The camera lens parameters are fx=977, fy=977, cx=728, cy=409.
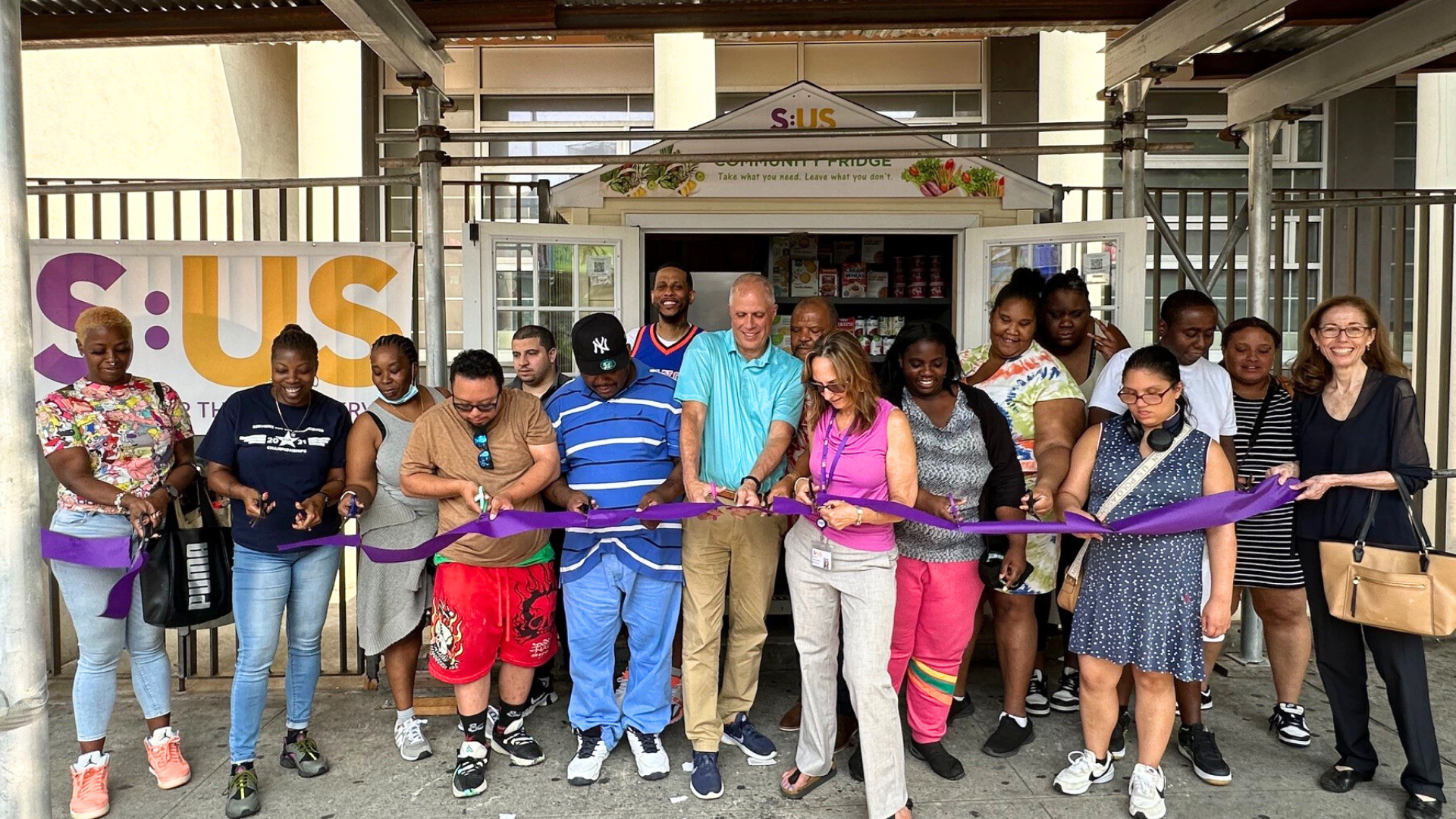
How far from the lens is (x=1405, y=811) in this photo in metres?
3.39

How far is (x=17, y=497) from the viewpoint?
2424 mm

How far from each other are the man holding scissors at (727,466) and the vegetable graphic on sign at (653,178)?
208cm

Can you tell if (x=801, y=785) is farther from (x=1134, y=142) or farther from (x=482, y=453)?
(x=1134, y=142)

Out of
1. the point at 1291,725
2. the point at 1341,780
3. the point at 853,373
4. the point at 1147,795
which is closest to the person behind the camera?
the point at 853,373

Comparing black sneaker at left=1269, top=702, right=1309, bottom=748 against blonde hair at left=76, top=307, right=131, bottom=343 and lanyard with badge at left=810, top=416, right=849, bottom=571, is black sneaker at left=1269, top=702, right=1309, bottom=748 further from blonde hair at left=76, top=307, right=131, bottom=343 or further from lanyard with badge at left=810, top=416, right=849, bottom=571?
blonde hair at left=76, top=307, right=131, bottom=343

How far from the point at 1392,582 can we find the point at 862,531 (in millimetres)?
1801

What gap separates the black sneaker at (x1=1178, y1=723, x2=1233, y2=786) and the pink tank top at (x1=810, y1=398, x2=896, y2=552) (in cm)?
153

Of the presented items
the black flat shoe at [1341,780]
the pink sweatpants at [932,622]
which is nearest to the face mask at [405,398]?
the pink sweatpants at [932,622]

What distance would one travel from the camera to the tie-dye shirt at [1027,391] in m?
3.79

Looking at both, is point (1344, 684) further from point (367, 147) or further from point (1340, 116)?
point (367, 147)

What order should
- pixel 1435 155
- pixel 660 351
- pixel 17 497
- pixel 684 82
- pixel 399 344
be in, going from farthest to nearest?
pixel 684 82, pixel 1435 155, pixel 660 351, pixel 399 344, pixel 17 497

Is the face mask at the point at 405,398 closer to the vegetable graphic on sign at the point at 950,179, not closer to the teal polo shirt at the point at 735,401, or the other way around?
the teal polo shirt at the point at 735,401

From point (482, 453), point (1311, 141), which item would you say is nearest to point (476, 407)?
point (482, 453)

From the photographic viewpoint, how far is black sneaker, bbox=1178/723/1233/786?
3654mm
